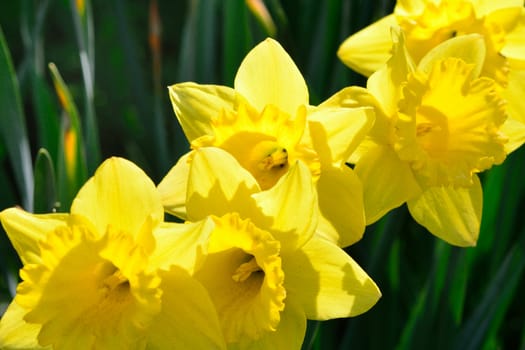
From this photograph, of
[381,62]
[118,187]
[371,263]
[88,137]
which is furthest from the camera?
[88,137]

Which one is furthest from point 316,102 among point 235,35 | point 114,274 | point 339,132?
point 114,274

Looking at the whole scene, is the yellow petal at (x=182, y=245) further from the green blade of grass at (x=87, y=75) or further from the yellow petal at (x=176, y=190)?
the green blade of grass at (x=87, y=75)

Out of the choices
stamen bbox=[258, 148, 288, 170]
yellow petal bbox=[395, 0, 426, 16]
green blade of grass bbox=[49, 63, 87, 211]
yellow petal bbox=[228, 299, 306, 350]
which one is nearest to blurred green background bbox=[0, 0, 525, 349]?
green blade of grass bbox=[49, 63, 87, 211]

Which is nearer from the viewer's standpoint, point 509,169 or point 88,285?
point 88,285

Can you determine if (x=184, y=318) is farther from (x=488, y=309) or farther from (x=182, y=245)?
(x=488, y=309)

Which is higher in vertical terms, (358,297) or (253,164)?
(253,164)

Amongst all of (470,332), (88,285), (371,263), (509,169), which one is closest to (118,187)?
(88,285)

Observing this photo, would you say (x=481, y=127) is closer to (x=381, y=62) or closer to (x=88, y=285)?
(x=381, y=62)
